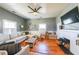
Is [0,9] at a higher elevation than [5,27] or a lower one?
higher

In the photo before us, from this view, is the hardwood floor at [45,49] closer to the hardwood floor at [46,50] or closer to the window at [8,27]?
the hardwood floor at [46,50]

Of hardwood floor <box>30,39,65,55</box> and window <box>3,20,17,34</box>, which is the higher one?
window <box>3,20,17,34</box>

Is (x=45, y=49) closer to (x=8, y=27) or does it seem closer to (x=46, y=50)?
(x=46, y=50)

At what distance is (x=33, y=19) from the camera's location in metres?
10.2

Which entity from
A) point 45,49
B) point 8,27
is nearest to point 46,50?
point 45,49

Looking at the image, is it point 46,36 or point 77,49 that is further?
point 46,36

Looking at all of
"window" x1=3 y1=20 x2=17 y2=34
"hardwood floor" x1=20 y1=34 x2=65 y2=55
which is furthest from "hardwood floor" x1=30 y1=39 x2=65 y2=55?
"window" x1=3 y1=20 x2=17 y2=34

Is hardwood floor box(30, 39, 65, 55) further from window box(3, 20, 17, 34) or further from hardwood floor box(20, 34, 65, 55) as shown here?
window box(3, 20, 17, 34)

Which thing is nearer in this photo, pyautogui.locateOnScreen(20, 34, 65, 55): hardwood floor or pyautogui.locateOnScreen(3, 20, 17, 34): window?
pyautogui.locateOnScreen(20, 34, 65, 55): hardwood floor

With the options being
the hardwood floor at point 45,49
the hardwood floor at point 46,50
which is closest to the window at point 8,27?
the hardwood floor at point 45,49
